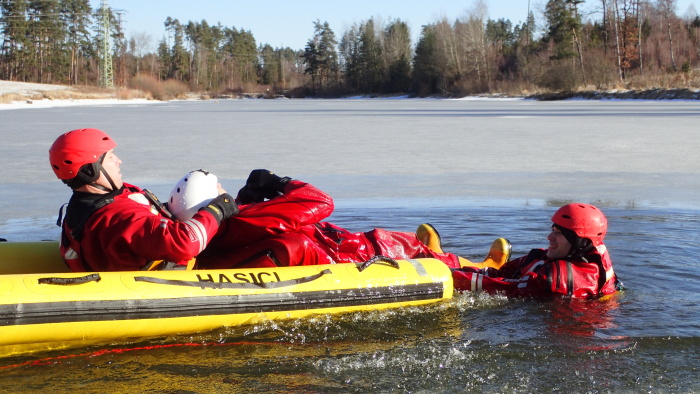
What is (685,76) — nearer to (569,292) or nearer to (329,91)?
(569,292)

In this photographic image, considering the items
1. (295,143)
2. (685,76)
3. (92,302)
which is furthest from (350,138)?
(685,76)

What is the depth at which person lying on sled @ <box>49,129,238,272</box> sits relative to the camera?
331 centimetres

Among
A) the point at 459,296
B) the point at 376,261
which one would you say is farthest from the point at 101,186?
the point at 459,296

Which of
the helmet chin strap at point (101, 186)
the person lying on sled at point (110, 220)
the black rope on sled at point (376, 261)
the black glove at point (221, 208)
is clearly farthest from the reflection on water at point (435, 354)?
the helmet chin strap at point (101, 186)

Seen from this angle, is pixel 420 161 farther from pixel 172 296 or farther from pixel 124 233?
pixel 124 233

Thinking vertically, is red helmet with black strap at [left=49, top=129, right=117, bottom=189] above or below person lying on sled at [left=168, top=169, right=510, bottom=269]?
above

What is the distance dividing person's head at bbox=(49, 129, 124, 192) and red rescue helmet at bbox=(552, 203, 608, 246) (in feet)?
8.45

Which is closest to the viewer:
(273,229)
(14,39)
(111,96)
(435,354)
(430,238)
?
(435,354)

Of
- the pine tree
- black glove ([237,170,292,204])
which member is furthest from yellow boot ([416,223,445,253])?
the pine tree

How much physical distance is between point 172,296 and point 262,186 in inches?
38.0

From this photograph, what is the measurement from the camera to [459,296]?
425 cm

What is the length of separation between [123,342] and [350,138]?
10.2 meters

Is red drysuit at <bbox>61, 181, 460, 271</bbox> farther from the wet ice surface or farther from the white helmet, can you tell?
the wet ice surface

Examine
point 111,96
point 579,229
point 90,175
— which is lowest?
point 579,229
